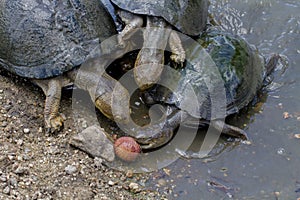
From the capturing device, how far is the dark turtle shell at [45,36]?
3930 millimetres

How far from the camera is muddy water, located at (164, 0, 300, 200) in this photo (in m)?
3.71

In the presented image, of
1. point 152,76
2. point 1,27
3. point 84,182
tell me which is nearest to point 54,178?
point 84,182

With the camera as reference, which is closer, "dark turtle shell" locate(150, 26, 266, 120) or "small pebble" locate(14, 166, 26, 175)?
"small pebble" locate(14, 166, 26, 175)

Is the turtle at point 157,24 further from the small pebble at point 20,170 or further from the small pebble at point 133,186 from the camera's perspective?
the small pebble at point 20,170

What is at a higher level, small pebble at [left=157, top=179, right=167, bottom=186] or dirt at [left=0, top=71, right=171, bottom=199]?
dirt at [left=0, top=71, right=171, bottom=199]

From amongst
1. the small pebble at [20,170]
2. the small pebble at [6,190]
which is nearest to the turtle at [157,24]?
the small pebble at [20,170]

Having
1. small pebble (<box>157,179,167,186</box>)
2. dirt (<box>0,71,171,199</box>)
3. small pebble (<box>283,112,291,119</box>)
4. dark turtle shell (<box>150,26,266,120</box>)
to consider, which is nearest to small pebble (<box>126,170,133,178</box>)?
dirt (<box>0,71,171,199</box>)

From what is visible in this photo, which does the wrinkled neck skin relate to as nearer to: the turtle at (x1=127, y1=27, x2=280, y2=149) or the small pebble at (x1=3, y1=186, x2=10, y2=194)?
the turtle at (x1=127, y1=27, x2=280, y2=149)

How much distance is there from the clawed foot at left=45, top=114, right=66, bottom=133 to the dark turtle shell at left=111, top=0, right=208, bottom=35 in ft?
3.61

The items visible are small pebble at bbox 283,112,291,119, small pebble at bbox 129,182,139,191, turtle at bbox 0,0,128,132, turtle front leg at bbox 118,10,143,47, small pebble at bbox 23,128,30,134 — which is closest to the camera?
small pebble at bbox 129,182,139,191

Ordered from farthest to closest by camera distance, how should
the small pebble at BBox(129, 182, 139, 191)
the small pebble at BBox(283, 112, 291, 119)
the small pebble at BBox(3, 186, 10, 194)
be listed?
the small pebble at BBox(283, 112, 291, 119) < the small pebble at BBox(129, 182, 139, 191) < the small pebble at BBox(3, 186, 10, 194)

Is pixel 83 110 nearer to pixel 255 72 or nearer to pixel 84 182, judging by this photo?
pixel 84 182

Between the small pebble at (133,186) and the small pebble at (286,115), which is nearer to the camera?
the small pebble at (133,186)

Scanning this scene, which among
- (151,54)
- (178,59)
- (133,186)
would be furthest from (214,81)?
(133,186)
